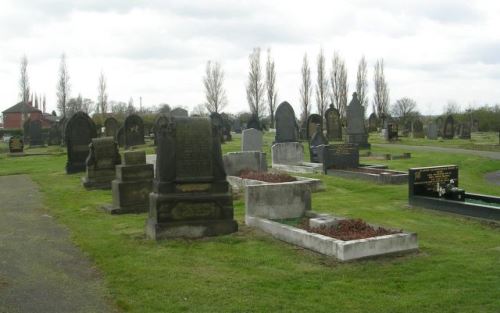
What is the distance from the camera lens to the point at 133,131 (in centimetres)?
3184

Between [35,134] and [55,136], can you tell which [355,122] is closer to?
[55,136]

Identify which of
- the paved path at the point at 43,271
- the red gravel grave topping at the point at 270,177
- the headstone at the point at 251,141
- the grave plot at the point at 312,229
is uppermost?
the headstone at the point at 251,141

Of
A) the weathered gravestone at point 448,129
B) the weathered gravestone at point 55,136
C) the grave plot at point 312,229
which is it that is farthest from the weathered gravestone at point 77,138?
the weathered gravestone at point 448,129

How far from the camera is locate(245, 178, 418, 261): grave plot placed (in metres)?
7.56

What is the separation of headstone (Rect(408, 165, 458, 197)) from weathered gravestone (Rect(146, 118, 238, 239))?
495 centimetres

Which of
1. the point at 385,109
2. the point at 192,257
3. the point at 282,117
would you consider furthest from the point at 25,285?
the point at 385,109

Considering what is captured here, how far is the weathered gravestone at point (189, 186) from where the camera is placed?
9.08 metres

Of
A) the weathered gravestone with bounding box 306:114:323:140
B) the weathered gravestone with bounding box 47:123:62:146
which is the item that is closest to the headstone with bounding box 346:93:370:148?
the weathered gravestone with bounding box 306:114:323:140

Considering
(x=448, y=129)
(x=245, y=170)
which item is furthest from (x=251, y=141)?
(x=448, y=129)

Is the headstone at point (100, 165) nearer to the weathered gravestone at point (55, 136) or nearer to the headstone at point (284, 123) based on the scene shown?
the headstone at point (284, 123)

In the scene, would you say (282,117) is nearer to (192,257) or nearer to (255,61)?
(192,257)

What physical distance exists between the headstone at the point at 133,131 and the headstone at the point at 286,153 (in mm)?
13651

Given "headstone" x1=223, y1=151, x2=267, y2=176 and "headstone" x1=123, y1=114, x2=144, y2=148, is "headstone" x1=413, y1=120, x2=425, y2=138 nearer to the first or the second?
"headstone" x1=123, y1=114, x2=144, y2=148

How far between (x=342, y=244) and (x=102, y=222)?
567 centimetres
